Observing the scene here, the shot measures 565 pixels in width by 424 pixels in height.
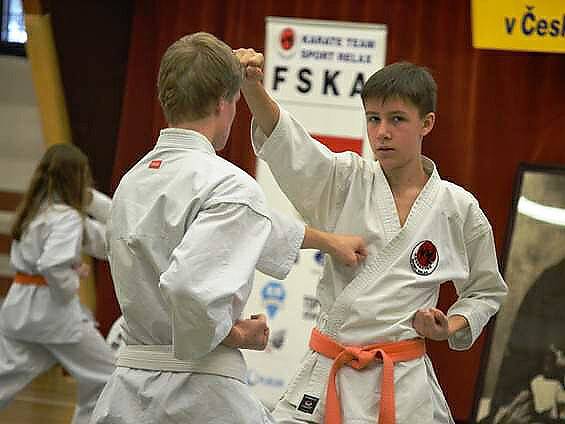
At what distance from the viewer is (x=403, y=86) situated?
2.89 metres

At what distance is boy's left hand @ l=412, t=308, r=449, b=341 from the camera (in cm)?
282

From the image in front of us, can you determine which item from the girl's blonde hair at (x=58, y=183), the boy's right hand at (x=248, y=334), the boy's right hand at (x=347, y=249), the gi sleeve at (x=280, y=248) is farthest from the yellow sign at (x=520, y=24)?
the boy's right hand at (x=248, y=334)

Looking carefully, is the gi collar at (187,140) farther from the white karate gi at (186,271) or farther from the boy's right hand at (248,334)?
the boy's right hand at (248,334)

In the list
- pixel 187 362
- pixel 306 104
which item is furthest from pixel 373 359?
pixel 306 104

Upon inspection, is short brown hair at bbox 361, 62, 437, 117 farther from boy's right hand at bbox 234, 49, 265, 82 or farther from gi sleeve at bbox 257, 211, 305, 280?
gi sleeve at bbox 257, 211, 305, 280

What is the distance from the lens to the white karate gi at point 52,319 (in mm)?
5020

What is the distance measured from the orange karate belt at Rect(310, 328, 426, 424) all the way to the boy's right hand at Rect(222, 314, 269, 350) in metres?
0.51

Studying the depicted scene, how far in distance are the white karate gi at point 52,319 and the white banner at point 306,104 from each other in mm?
1027

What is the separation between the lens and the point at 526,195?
577 cm

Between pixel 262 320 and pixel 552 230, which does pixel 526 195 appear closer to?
pixel 552 230

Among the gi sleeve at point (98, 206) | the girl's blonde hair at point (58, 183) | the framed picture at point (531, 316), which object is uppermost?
the girl's blonde hair at point (58, 183)

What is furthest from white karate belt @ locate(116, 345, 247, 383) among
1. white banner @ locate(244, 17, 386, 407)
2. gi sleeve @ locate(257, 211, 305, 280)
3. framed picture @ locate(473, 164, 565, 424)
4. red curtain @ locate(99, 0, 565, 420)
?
red curtain @ locate(99, 0, 565, 420)

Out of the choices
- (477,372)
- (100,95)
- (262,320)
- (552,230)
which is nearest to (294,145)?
(262,320)

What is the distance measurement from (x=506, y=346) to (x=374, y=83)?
3140 mm
